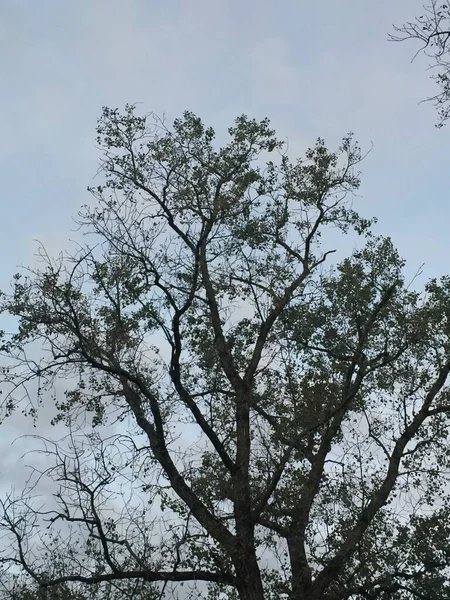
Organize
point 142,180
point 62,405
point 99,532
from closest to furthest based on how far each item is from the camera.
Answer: point 99,532, point 62,405, point 142,180

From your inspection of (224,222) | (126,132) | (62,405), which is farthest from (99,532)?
(126,132)

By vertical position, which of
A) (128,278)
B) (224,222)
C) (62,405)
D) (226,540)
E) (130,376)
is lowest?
(226,540)

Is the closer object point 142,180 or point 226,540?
point 226,540

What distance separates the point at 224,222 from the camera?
18359 mm

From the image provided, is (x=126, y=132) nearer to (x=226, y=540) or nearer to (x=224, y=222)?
(x=224, y=222)

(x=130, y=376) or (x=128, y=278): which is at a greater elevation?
(x=128, y=278)

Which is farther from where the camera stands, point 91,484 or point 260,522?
point 260,522

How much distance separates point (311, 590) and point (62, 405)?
676 cm

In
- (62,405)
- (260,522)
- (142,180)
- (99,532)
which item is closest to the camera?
(99,532)

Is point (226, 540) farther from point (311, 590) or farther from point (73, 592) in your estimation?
point (73, 592)

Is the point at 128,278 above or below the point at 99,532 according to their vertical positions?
above

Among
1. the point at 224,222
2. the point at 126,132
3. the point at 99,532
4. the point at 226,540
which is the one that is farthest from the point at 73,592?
the point at 126,132

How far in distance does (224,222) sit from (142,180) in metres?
2.26

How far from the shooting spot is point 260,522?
1529 centimetres
